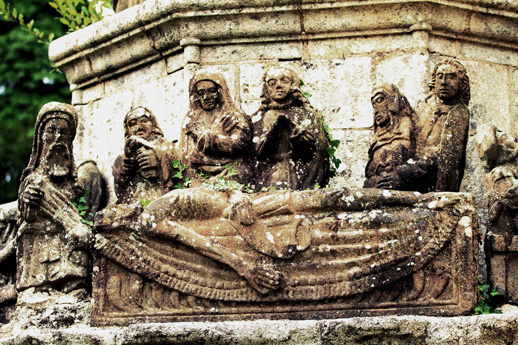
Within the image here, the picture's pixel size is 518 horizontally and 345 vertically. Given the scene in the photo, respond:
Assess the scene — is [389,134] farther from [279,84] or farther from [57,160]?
[57,160]

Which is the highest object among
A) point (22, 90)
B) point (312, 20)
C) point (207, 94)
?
point (22, 90)

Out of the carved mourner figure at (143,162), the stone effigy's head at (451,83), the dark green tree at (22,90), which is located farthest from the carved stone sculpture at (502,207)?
the dark green tree at (22,90)

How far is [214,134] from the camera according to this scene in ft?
28.2

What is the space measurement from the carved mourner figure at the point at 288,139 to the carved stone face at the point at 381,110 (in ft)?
1.44

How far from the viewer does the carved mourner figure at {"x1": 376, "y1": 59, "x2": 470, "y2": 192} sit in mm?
8391

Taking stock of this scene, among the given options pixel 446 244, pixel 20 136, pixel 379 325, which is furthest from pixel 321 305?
pixel 20 136

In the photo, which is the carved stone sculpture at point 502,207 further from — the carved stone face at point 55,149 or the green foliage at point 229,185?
the carved stone face at point 55,149

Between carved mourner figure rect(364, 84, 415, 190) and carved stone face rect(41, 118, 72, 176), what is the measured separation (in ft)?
7.63

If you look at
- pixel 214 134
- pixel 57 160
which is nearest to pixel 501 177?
pixel 214 134

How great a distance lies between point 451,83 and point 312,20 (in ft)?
5.54

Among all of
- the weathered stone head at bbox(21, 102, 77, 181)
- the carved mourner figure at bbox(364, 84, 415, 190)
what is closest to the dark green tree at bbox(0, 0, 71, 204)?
the weathered stone head at bbox(21, 102, 77, 181)

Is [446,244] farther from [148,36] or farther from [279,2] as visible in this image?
[148,36]

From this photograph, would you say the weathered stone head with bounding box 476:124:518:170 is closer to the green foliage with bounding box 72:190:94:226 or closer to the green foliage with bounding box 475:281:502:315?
the green foliage with bounding box 475:281:502:315

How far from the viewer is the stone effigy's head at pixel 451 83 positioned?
8648 mm
